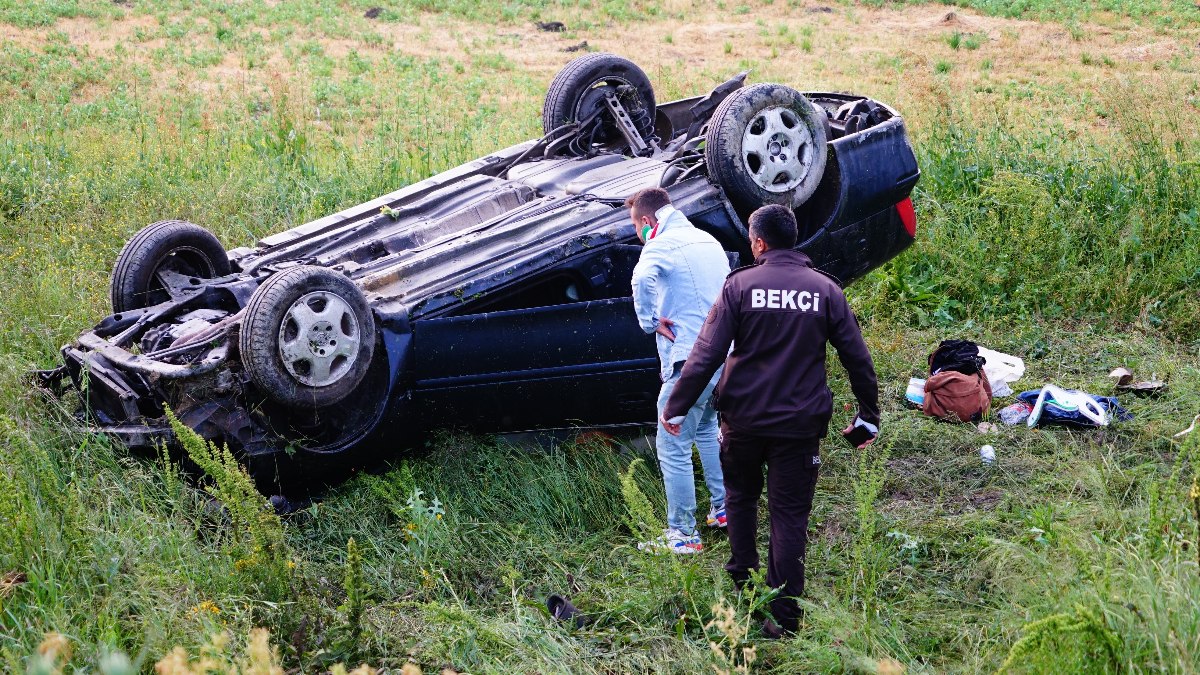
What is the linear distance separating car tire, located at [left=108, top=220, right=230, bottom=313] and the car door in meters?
1.52

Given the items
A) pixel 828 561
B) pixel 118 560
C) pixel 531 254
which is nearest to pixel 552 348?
pixel 531 254

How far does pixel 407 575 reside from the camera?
15.4ft

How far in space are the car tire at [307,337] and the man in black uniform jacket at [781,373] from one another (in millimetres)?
1548

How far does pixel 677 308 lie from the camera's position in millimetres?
4688

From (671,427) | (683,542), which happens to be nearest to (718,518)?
(683,542)

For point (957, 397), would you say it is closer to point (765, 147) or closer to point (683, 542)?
point (765, 147)

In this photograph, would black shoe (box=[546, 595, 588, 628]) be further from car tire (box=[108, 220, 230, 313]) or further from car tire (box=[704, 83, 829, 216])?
car tire (box=[108, 220, 230, 313])

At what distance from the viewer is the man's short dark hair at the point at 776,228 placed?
13.1ft

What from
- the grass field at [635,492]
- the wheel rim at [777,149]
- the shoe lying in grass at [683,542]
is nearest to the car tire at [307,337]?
the grass field at [635,492]

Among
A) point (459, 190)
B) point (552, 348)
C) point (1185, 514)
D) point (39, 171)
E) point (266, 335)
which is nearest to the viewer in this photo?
point (1185, 514)

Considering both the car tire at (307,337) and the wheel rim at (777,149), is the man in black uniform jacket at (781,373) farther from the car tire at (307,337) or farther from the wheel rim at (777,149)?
the wheel rim at (777,149)

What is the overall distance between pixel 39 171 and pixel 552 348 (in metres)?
6.52

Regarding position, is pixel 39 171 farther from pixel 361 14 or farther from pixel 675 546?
pixel 361 14

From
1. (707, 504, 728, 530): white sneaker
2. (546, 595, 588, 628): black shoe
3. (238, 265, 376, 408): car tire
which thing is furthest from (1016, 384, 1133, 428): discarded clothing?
(238, 265, 376, 408): car tire
